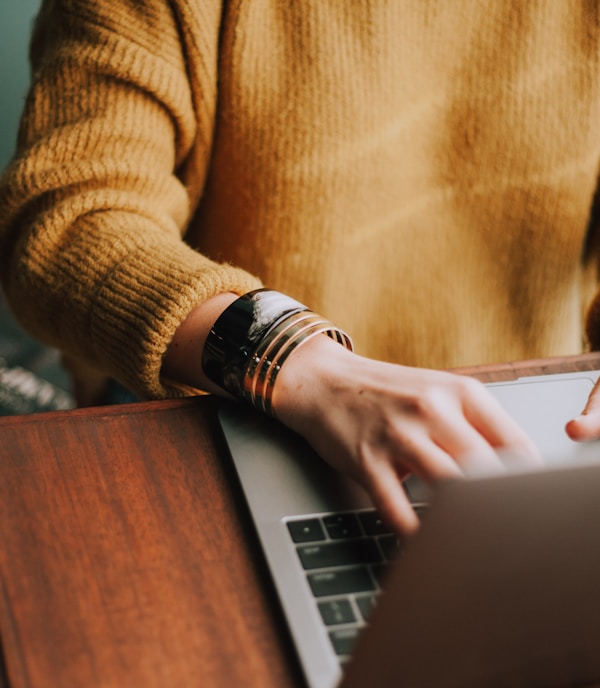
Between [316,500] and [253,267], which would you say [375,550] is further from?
[253,267]

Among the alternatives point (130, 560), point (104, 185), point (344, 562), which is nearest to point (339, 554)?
point (344, 562)

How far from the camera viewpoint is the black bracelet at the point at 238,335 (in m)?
0.49

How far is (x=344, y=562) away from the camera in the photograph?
385mm

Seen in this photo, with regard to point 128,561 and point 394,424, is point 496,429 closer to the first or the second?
point 394,424

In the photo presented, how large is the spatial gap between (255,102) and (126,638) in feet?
1.72

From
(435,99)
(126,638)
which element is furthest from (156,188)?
(126,638)

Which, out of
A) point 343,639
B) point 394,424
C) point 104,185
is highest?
point 104,185

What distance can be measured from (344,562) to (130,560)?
0.11 m

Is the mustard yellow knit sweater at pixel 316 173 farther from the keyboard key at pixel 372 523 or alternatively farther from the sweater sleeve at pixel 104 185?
the keyboard key at pixel 372 523

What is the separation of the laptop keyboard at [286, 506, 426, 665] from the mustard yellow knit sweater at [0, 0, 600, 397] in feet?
0.64

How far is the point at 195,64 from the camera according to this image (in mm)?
675

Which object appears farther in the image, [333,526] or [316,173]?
[316,173]

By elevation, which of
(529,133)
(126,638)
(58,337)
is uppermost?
(529,133)

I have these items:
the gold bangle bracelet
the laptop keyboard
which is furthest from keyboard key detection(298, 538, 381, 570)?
the gold bangle bracelet
